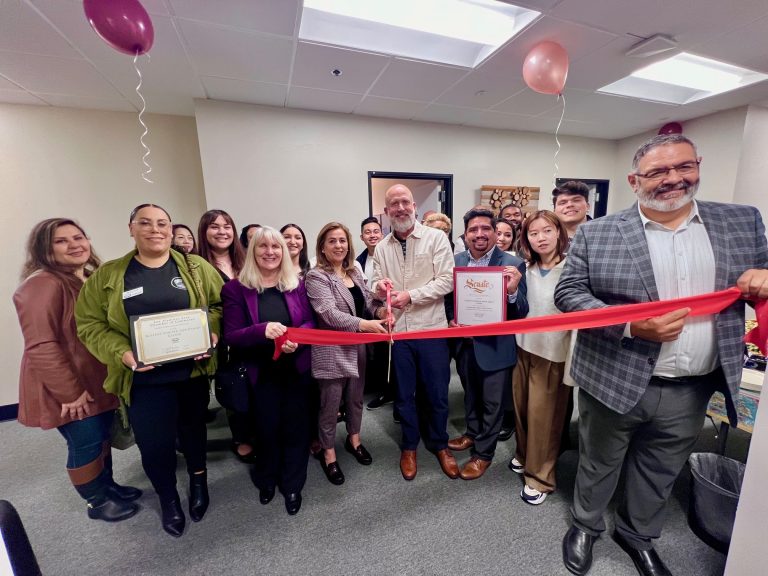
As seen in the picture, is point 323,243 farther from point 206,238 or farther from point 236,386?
point 206,238

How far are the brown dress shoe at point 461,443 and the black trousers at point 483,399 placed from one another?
0.11m

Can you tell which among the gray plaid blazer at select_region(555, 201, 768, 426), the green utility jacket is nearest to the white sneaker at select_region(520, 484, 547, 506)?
the gray plaid blazer at select_region(555, 201, 768, 426)

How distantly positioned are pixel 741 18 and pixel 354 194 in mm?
3439

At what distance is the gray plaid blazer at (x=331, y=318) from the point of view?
1.74 metres

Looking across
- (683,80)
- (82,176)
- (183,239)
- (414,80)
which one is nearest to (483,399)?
(183,239)

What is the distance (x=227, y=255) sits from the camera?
2.46 metres

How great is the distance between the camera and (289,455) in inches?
70.3

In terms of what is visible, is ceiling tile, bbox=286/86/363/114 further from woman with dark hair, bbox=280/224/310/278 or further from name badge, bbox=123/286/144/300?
name badge, bbox=123/286/144/300

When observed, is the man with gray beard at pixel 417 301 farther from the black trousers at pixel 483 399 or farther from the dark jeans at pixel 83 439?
the dark jeans at pixel 83 439

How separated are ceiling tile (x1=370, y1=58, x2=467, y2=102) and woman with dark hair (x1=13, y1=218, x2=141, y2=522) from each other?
8.47ft

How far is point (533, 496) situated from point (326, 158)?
3715 millimetres

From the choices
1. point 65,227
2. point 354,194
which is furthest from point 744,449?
point 65,227

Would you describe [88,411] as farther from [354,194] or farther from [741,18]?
[741,18]

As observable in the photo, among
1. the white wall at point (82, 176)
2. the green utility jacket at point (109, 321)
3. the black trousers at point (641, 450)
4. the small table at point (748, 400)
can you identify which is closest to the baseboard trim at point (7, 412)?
the white wall at point (82, 176)
